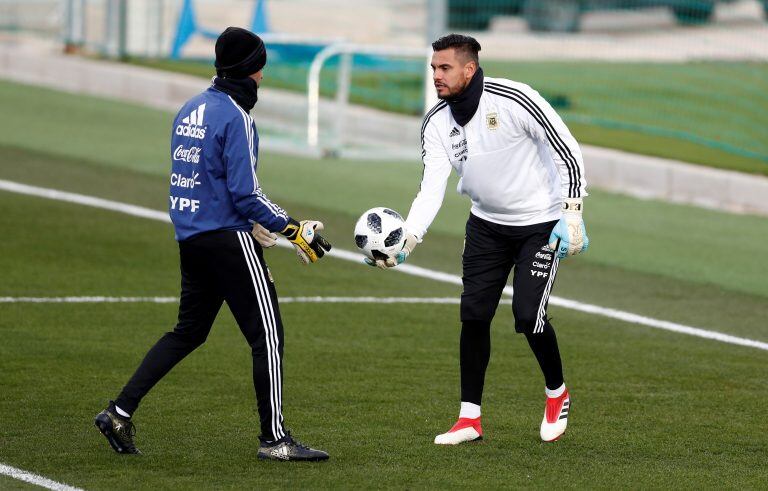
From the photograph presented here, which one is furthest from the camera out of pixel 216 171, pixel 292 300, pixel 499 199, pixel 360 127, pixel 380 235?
pixel 360 127

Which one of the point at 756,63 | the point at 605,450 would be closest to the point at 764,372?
the point at 605,450

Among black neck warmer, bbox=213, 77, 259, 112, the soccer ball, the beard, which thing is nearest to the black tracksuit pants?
the soccer ball

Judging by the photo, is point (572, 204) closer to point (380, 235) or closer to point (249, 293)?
point (380, 235)

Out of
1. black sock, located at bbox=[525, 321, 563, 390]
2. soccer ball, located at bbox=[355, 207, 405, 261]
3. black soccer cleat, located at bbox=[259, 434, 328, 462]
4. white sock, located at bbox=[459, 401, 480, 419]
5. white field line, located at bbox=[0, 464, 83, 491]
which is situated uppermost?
soccer ball, located at bbox=[355, 207, 405, 261]

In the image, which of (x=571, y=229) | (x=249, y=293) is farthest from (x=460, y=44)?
(x=249, y=293)

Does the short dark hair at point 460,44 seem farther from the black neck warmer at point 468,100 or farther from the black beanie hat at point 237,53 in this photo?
the black beanie hat at point 237,53

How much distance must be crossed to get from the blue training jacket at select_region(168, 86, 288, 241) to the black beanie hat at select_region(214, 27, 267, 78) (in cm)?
13

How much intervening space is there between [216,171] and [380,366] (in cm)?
272

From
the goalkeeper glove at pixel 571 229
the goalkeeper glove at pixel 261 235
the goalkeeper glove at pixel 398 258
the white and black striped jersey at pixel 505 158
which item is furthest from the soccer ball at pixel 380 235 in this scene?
the goalkeeper glove at pixel 571 229

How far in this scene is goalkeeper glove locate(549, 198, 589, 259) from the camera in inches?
302

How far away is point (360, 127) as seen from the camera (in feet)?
66.5

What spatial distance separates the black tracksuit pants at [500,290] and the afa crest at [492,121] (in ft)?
1.80

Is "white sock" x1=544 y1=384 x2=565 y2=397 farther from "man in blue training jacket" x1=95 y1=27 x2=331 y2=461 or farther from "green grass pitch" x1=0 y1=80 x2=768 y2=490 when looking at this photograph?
"man in blue training jacket" x1=95 y1=27 x2=331 y2=461

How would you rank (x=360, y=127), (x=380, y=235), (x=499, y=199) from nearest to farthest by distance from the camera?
(x=380, y=235) < (x=499, y=199) < (x=360, y=127)
